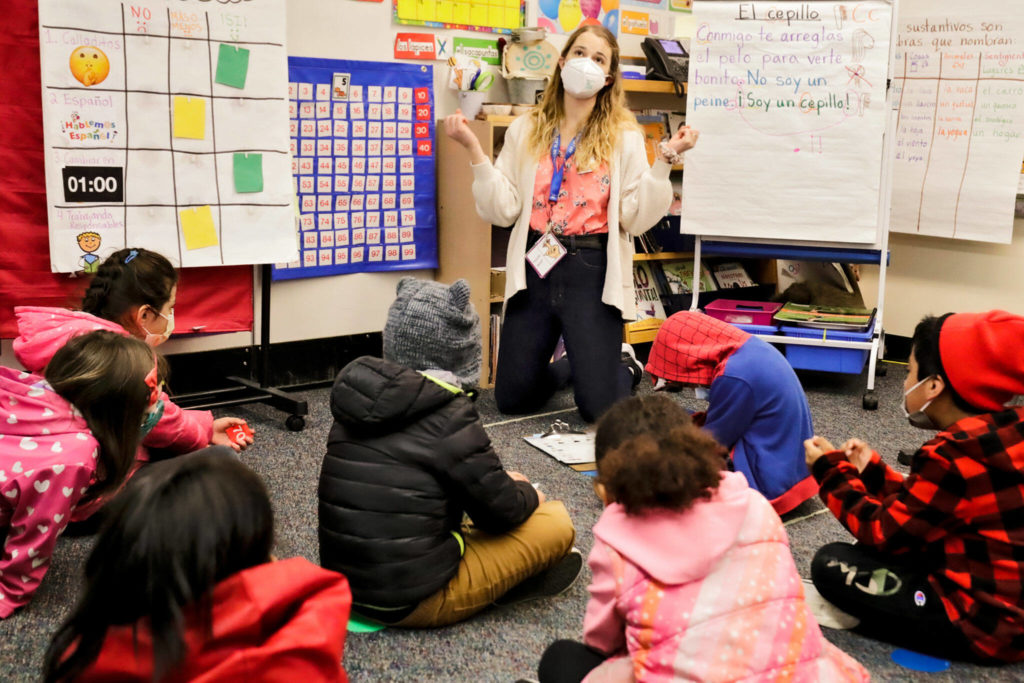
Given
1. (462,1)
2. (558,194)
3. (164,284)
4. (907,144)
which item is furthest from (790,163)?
(164,284)

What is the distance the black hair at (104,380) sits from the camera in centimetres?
200

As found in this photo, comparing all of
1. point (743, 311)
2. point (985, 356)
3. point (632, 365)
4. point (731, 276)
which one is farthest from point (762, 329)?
point (985, 356)

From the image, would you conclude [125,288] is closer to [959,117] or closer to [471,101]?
[471,101]

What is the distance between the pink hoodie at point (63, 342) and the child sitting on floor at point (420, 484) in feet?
2.54

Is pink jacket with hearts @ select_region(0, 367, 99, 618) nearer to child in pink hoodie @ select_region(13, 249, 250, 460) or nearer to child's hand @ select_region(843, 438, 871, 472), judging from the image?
child in pink hoodie @ select_region(13, 249, 250, 460)

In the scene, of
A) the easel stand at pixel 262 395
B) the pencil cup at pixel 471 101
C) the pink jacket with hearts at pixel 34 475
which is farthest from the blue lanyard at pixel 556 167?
the pink jacket with hearts at pixel 34 475

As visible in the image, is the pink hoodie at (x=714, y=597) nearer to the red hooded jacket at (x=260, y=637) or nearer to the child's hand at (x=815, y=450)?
the red hooded jacket at (x=260, y=637)

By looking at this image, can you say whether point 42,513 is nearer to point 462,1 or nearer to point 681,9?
point 462,1

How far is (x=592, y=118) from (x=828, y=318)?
131 cm

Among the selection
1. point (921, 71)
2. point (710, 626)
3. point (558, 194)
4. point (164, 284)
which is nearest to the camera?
point (710, 626)

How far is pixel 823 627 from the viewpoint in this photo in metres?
2.01

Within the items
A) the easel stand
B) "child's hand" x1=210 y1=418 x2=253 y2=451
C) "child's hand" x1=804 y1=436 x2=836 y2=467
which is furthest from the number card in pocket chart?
"child's hand" x1=804 y1=436 x2=836 y2=467

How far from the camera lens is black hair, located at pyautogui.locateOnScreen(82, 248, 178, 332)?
8.32 feet

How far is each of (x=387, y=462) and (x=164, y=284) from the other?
1196 millimetres
